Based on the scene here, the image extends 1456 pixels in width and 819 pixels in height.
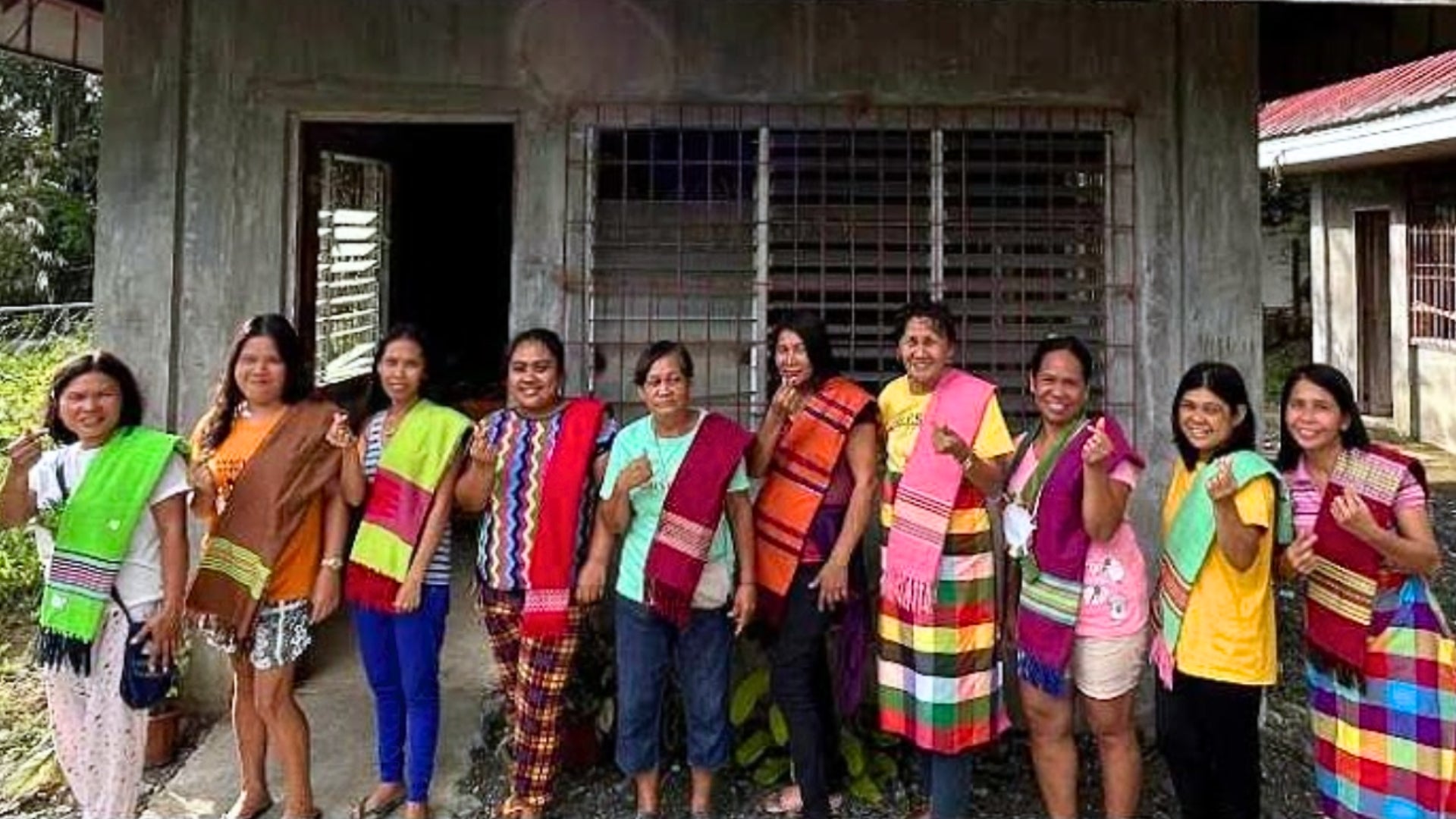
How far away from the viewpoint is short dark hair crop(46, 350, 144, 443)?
3.02m

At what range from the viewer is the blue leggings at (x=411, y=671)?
329 centimetres

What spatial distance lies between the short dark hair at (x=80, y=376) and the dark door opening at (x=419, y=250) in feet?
7.00

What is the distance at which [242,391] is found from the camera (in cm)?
325

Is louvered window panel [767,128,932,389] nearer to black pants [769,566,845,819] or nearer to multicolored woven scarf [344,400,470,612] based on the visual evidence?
black pants [769,566,845,819]

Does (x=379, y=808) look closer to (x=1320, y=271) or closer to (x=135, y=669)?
(x=135, y=669)

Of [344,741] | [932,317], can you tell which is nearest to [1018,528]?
[932,317]

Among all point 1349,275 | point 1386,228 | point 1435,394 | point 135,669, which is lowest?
point 135,669

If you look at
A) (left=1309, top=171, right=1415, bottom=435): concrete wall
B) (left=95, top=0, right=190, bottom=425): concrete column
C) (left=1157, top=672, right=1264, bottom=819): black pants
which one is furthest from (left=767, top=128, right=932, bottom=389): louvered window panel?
(left=1309, top=171, right=1415, bottom=435): concrete wall

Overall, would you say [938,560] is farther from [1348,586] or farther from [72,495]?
[72,495]

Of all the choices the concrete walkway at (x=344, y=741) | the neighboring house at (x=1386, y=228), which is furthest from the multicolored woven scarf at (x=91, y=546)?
the neighboring house at (x=1386, y=228)

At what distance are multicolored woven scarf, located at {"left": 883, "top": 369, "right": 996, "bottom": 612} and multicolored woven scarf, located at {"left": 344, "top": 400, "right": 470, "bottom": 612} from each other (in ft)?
4.21

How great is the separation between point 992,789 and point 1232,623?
4.18ft

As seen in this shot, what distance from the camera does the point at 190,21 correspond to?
4.05 m

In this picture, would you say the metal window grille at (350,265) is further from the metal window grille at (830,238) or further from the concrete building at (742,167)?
the metal window grille at (830,238)
